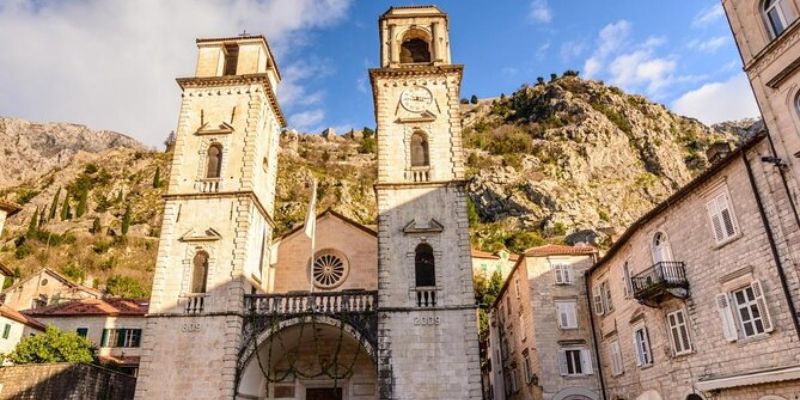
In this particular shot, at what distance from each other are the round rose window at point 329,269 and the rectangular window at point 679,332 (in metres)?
14.2

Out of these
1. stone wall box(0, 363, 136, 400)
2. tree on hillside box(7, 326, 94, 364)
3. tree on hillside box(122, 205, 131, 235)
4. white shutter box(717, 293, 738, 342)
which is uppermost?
tree on hillside box(122, 205, 131, 235)

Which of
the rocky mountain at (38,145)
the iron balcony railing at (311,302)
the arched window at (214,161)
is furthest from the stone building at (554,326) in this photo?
the rocky mountain at (38,145)

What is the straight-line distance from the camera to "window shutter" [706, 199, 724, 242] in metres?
16.2

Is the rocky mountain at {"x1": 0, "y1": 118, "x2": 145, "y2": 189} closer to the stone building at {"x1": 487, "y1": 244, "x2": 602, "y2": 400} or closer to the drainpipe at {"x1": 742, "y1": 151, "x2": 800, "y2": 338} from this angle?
the stone building at {"x1": 487, "y1": 244, "x2": 602, "y2": 400}

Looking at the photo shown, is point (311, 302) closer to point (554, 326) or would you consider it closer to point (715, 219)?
point (554, 326)

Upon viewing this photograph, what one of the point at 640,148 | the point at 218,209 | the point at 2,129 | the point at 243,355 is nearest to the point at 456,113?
the point at 218,209

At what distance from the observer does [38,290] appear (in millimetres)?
50594

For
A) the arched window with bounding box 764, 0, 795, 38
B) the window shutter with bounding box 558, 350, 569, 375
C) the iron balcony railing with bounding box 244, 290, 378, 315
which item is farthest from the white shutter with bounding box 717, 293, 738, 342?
the iron balcony railing with bounding box 244, 290, 378, 315

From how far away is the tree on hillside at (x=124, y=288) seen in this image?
5900 cm

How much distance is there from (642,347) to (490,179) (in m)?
62.8

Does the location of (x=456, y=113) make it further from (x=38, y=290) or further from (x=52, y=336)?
(x=38, y=290)

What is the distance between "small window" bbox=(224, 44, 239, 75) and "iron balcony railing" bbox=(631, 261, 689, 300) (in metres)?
20.9

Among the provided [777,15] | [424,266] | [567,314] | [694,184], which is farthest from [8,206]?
[777,15]

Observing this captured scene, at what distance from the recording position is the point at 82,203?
3386 inches
